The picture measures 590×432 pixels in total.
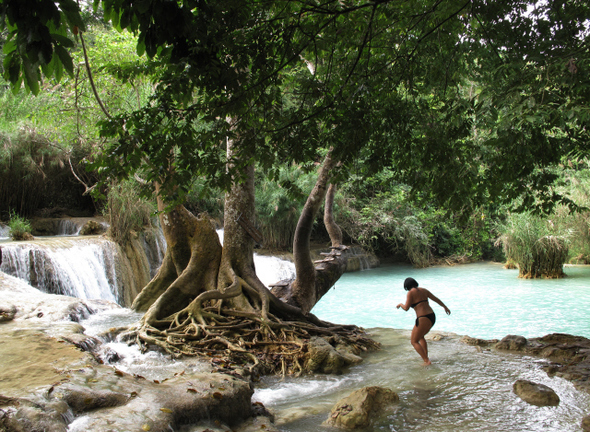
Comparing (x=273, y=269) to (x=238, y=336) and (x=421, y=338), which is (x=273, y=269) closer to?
(x=238, y=336)

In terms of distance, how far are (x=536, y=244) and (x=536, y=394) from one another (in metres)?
14.1

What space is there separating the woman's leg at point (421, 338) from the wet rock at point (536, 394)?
5.38 feet

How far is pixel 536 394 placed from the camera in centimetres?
500

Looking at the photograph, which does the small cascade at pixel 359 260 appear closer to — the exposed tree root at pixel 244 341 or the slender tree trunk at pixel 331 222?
the slender tree trunk at pixel 331 222

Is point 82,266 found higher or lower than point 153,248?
lower

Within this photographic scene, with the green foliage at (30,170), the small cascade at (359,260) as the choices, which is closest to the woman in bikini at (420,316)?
the green foliage at (30,170)

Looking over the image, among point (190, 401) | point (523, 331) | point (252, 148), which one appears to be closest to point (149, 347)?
point (190, 401)

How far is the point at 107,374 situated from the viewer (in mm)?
4094

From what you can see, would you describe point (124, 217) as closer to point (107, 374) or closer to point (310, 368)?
point (310, 368)

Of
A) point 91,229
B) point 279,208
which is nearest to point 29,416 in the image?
point 91,229

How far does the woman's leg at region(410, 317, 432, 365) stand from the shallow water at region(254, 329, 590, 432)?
0.72ft

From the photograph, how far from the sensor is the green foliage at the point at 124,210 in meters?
12.6

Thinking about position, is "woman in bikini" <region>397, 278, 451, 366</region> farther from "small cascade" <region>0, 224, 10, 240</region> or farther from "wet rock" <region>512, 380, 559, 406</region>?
"small cascade" <region>0, 224, 10, 240</region>

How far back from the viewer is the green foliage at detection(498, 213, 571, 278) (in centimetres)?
1692
